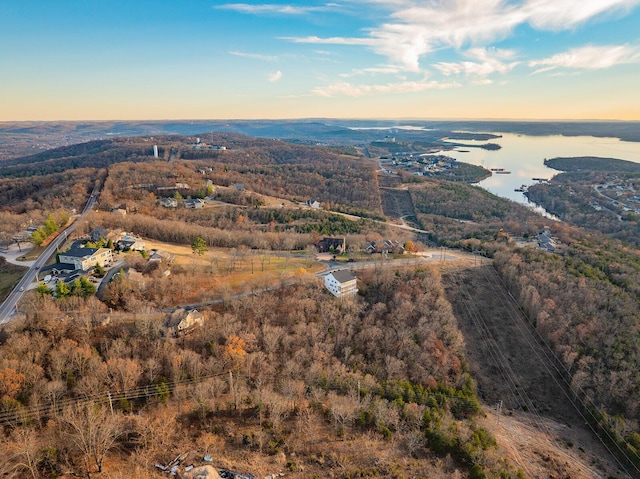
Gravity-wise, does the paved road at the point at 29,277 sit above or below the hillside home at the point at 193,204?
below

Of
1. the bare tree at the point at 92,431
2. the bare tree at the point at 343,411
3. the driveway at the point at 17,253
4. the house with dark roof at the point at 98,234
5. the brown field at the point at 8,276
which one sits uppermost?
the house with dark roof at the point at 98,234

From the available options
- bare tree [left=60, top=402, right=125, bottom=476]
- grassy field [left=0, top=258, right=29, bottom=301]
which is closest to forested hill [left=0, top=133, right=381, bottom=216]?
grassy field [left=0, top=258, right=29, bottom=301]

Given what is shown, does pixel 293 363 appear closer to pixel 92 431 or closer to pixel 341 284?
pixel 341 284

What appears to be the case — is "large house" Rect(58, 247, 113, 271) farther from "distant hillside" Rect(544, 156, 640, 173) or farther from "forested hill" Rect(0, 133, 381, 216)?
"distant hillside" Rect(544, 156, 640, 173)

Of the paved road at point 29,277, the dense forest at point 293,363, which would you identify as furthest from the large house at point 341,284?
the paved road at point 29,277

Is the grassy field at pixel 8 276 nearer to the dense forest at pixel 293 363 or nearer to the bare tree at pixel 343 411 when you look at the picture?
the dense forest at pixel 293 363

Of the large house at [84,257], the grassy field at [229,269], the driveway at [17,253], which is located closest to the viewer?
the large house at [84,257]
